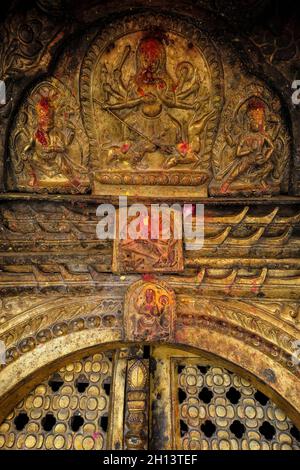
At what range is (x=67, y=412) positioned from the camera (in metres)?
2.48

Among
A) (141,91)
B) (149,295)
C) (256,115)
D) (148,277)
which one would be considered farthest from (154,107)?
(149,295)

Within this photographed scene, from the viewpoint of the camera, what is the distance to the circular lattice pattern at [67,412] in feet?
7.84

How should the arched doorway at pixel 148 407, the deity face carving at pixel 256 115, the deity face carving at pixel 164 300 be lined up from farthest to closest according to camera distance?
the deity face carving at pixel 256 115 → the deity face carving at pixel 164 300 → the arched doorway at pixel 148 407

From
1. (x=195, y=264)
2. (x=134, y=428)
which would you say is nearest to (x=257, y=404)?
(x=134, y=428)

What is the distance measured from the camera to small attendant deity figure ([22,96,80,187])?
8.89 feet

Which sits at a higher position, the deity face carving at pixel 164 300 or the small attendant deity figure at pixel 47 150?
the small attendant deity figure at pixel 47 150

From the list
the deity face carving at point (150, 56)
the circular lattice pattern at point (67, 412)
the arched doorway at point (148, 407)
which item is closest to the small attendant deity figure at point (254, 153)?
the deity face carving at point (150, 56)

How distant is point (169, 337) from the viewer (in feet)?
8.17

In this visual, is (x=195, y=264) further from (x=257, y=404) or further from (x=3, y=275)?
(x=3, y=275)

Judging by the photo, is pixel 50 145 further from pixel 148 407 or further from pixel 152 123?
pixel 148 407

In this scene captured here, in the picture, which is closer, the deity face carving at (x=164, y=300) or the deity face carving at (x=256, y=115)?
the deity face carving at (x=164, y=300)

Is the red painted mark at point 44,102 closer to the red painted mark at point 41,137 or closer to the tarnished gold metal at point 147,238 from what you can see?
the tarnished gold metal at point 147,238

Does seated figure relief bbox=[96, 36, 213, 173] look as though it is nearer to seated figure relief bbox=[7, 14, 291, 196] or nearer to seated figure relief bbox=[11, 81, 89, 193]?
seated figure relief bbox=[7, 14, 291, 196]

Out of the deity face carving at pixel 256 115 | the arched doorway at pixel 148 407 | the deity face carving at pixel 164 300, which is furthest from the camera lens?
the deity face carving at pixel 256 115
